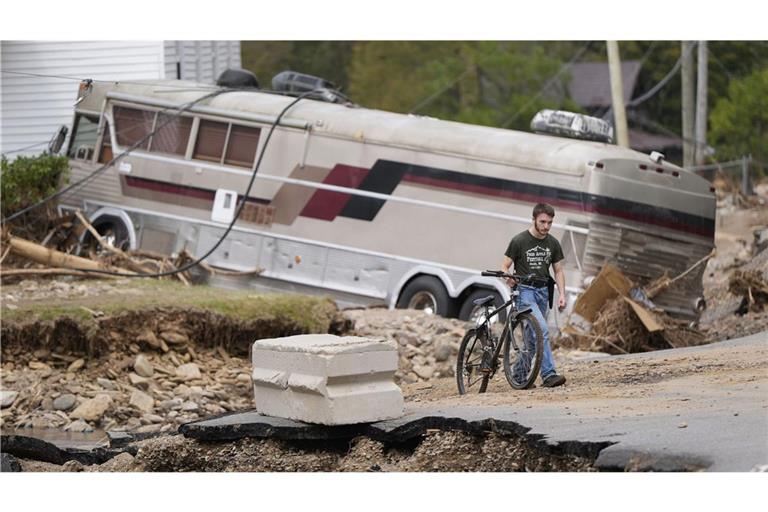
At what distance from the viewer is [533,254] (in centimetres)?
1332

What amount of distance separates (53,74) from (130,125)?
213 centimetres

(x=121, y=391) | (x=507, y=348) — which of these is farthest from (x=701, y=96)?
(x=507, y=348)

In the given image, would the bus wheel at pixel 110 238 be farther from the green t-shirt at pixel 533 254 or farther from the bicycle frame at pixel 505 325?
the green t-shirt at pixel 533 254

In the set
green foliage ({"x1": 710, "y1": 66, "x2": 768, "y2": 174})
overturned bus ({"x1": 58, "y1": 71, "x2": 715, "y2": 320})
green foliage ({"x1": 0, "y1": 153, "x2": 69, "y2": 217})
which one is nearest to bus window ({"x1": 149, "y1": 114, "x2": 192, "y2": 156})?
overturned bus ({"x1": 58, "y1": 71, "x2": 715, "y2": 320})

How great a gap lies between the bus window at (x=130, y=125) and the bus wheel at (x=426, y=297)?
17.8ft

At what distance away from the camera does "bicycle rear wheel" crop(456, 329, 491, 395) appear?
1377cm

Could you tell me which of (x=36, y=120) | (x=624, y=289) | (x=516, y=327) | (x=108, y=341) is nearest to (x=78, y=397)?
(x=108, y=341)

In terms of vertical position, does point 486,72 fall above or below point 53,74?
above

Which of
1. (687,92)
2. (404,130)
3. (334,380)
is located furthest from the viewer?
(687,92)

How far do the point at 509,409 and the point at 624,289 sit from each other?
8.40 metres

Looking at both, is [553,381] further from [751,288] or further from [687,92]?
[687,92]

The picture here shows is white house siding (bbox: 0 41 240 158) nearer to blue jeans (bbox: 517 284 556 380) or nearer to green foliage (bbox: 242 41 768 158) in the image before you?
blue jeans (bbox: 517 284 556 380)

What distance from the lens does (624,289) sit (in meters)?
19.6

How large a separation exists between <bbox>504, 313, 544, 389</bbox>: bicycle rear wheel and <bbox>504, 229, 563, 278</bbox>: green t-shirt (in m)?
0.44
